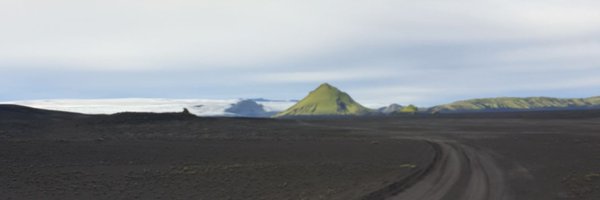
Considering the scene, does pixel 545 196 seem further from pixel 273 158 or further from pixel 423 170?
pixel 273 158

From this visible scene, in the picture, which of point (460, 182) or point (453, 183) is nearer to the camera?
point (453, 183)

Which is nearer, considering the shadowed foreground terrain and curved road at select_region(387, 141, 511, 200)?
curved road at select_region(387, 141, 511, 200)

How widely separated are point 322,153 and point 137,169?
13.5 meters

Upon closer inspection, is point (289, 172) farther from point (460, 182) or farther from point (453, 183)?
point (460, 182)

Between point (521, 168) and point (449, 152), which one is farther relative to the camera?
point (449, 152)

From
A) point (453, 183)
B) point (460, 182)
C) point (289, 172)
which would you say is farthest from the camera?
point (289, 172)

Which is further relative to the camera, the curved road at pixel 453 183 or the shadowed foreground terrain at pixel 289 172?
the shadowed foreground terrain at pixel 289 172

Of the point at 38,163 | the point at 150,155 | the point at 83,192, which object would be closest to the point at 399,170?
the point at 83,192

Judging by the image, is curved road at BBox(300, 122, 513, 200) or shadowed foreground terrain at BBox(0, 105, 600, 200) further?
shadowed foreground terrain at BBox(0, 105, 600, 200)

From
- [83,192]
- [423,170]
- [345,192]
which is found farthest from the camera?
[423,170]

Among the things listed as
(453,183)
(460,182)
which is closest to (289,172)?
(453,183)

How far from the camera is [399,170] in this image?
985 inches

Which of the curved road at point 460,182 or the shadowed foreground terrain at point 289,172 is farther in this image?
the shadowed foreground terrain at point 289,172

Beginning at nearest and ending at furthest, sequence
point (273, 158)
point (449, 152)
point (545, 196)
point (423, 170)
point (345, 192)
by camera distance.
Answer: point (545, 196) < point (345, 192) < point (423, 170) < point (273, 158) < point (449, 152)
